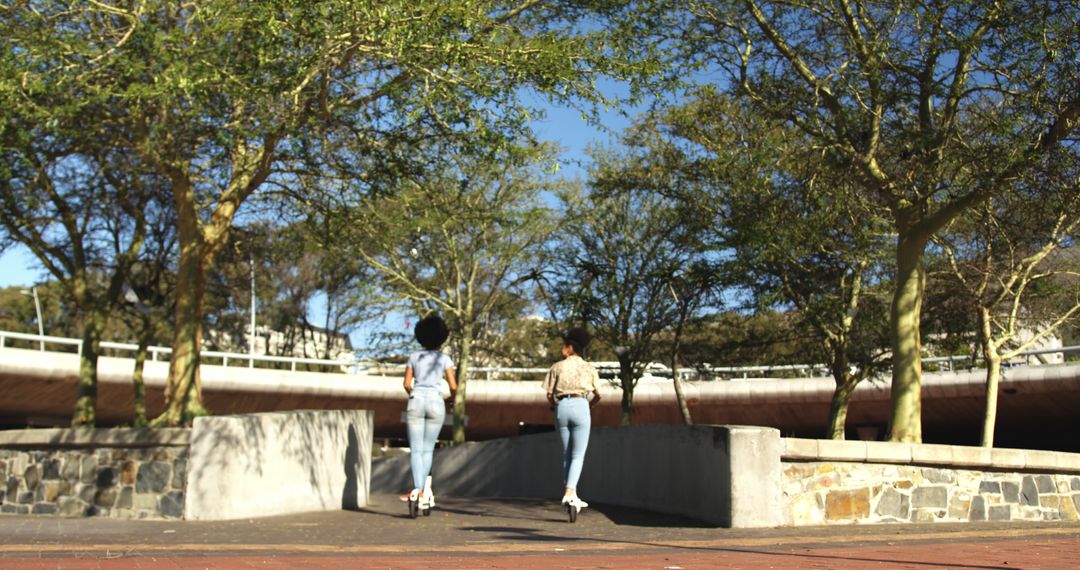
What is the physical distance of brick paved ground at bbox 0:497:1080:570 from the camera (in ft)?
18.9

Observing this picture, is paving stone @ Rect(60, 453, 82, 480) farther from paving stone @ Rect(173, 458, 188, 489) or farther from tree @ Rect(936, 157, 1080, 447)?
tree @ Rect(936, 157, 1080, 447)

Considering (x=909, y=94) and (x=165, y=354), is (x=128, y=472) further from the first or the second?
(x=165, y=354)

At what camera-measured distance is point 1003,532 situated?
328 inches

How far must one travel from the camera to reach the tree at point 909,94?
432 inches

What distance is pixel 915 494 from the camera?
9.25m

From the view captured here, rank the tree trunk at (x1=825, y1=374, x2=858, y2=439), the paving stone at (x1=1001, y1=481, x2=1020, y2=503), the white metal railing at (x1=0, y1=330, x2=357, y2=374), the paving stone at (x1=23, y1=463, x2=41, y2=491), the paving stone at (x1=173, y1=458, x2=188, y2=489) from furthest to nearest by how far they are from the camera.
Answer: the white metal railing at (x1=0, y1=330, x2=357, y2=374) → the tree trunk at (x1=825, y1=374, x2=858, y2=439) → the paving stone at (x1=23, y1=463, x2=41, y2=491) → the paving stone at (x1=1001, y1=481, x2=1020, y2=503) → the paving stone at (x1=173, y1=458, x2=188, y2=489)

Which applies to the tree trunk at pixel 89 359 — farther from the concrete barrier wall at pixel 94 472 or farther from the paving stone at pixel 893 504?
the paving stone at pixel 893 504

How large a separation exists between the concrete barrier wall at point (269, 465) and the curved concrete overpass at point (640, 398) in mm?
24963

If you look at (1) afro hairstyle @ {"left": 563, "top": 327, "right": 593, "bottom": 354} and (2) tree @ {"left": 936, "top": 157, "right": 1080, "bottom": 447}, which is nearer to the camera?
(1) afro hairstyle @ {"left": 563, "top": 327, "right": 593, "bottom": 354}

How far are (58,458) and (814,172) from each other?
895 centimetres

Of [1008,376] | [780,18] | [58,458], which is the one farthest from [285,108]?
[1008,376]

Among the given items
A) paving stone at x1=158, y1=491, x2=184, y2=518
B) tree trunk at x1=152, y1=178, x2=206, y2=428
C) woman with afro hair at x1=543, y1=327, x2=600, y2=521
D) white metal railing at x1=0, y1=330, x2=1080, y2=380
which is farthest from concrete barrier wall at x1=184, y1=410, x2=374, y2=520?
white metal railing at x1=0, y1=330, x2=1080, y2=380

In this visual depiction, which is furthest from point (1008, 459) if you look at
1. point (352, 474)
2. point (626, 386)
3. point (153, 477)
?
point (626, 386)

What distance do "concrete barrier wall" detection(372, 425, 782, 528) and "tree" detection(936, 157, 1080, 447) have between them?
6.65m
